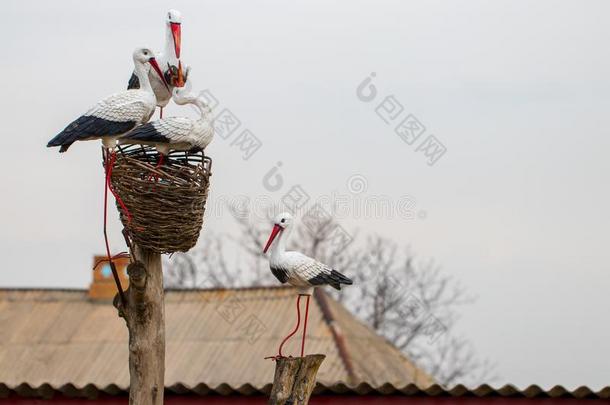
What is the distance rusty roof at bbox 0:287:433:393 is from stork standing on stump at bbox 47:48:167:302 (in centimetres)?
1003

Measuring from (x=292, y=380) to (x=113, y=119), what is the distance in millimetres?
1802

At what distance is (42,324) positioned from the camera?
68.8 feet

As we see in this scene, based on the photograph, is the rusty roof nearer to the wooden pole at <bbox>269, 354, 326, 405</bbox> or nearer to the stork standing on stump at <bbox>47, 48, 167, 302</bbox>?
the wooden pole at <bbox>269, 354, 326, 405</bbox>

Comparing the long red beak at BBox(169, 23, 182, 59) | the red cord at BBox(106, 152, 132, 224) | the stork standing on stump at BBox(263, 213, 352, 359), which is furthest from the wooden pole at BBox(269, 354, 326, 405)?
the long red beak at BBox(169, 23, 182, 59)

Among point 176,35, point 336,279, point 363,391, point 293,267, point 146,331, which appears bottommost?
point 146,331

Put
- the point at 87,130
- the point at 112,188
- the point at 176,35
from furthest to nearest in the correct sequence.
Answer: the point at 176,35
the point at 112,188
the point at 87,130

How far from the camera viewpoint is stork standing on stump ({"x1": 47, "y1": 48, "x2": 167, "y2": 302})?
7.36m

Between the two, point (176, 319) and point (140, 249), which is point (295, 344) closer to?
point (176, 319)

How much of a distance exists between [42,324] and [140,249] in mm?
13791

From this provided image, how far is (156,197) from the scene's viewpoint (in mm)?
7500

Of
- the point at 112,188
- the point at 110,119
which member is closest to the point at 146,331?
the point at 112,188

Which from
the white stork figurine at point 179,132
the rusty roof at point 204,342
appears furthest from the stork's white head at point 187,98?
the rusty roof at point 204,342

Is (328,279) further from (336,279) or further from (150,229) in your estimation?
(150,229)

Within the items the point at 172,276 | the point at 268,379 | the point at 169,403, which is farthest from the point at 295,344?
the point at 172,276
